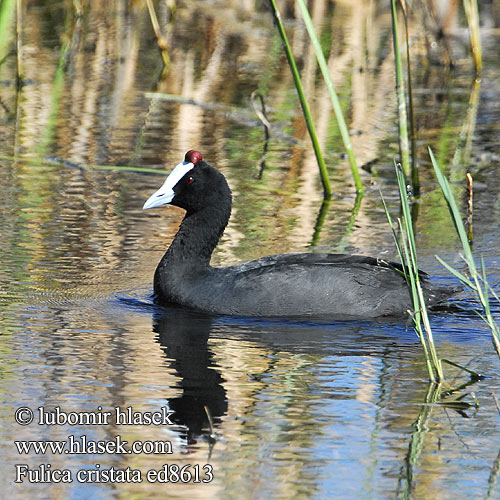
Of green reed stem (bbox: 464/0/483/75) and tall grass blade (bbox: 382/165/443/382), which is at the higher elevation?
green reed stem (bbox: 464/0/483/75)

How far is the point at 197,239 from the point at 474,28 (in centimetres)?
722

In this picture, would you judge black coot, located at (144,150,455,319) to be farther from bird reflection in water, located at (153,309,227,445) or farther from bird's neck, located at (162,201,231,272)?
bird reflection in water, located at (153,309,227,445)

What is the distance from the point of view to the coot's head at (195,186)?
6.41m

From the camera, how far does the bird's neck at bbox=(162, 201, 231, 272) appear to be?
6332mm

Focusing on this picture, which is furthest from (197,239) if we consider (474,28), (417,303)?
(474,28)

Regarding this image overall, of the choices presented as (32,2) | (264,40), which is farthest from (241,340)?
(32,2)

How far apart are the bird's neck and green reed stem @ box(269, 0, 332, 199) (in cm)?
120

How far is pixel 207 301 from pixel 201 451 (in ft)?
6.72

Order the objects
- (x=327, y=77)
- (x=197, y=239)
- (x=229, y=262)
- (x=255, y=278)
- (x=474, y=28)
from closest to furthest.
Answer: (x=255, y=278) → (x=197, y=239) → (x=229, y=262) → (x=327, y=77) → (x=474, y=28)

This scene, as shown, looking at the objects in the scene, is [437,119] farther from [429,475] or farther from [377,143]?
[429,475]

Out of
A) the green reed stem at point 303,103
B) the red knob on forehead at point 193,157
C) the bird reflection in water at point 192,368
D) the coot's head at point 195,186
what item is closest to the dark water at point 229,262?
the bird reflection in water at point 192,368

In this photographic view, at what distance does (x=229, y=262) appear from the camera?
705 cm

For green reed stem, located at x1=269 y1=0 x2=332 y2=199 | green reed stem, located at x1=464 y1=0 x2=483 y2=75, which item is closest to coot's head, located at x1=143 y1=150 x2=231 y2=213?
green reed stem, located at x1=269 y1=0 x2=332 y2=199

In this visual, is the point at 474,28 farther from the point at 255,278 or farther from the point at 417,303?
the point at 417,303
